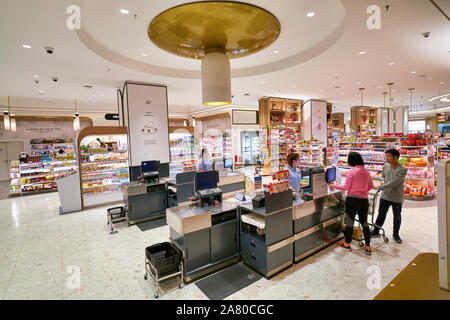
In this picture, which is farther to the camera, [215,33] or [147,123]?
[147,123]

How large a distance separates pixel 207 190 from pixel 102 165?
5399 millimetres

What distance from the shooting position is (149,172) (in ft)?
20.6

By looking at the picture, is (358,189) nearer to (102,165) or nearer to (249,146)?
(102,165)

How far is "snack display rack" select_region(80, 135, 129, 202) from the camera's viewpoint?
7.46 m

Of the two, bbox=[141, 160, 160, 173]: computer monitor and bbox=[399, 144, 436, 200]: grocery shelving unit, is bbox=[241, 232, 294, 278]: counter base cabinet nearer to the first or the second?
bbox=[141, 160, 160, 173]: computer monitor

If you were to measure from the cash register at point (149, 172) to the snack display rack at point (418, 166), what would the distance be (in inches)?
292

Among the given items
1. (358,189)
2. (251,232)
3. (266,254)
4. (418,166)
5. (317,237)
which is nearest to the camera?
(266,254)

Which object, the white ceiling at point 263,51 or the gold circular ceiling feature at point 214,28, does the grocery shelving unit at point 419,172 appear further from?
the gold circular ceiling feature at point 214,28

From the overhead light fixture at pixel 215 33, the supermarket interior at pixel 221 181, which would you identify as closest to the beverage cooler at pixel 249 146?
the supermarket interior at pixel 221 181

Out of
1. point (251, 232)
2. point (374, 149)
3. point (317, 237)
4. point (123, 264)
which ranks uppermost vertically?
point (374, 149)

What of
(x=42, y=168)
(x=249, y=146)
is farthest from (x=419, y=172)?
(x=42, y=168)

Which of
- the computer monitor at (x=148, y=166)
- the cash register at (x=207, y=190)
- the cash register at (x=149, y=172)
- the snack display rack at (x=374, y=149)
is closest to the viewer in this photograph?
the cash register at (x=207, y=190)

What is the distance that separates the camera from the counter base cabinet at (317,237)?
3.79 meters

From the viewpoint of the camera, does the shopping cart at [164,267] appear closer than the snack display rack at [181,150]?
Yes
